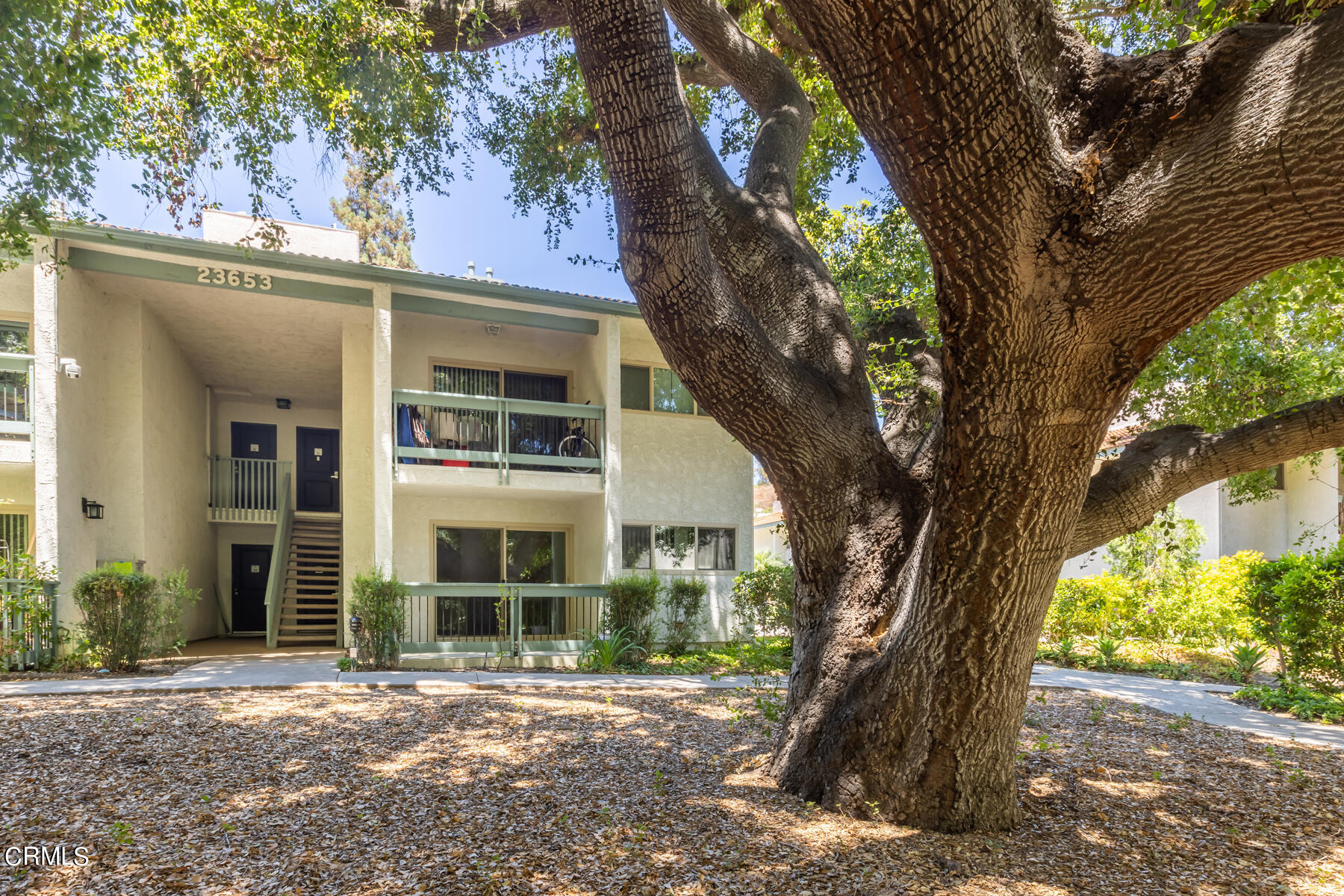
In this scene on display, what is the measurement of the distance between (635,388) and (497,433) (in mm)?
2534

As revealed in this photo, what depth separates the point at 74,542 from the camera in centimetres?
961

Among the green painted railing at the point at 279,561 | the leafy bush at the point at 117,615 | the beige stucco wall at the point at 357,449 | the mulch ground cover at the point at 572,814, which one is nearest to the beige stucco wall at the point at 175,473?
the green painted railing at the point at 279,561

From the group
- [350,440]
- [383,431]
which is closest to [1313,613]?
[383,431]

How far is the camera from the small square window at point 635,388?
519 inches

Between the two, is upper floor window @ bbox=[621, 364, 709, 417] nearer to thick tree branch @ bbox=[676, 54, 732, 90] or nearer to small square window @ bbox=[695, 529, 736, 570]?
small square window @ bbox=[695, 529, 736, 570]

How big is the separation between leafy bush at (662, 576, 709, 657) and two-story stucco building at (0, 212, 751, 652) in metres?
0.78

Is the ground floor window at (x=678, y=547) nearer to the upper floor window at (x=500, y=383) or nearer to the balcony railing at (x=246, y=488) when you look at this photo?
the upper floor window at (x=500, y=383)

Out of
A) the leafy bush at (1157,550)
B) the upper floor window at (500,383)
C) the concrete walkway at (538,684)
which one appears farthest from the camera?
A: the leafy bush at (1157,550)

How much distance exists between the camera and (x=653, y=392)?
13.3 meters

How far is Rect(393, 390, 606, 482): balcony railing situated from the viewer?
11.1 metres

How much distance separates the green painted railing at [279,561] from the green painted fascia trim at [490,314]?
15.7 ft

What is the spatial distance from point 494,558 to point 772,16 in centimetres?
877

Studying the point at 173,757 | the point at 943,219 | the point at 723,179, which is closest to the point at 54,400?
the point at 173,757

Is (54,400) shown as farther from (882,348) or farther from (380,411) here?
(882,348)
